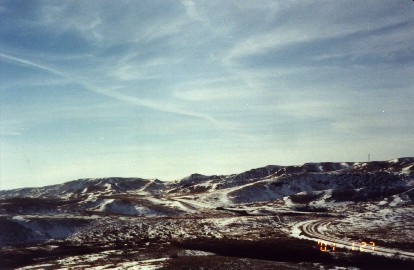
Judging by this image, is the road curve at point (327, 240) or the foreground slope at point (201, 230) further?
the foreground slope at point (201, 230)

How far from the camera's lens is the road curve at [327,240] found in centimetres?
3888

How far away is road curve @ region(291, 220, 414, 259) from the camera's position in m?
38.9

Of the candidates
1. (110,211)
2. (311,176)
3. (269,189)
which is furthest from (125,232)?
(311,176)

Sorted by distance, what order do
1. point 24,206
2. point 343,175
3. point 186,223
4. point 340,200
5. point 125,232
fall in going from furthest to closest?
point 343,175 < point 340,200 < point 24,206 < point 186,223 < point 125,232

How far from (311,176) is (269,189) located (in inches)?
717

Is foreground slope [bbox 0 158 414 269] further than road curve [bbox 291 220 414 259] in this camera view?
Yes

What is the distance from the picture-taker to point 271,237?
5169 centimetres

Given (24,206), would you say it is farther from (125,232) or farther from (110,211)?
(125,232)

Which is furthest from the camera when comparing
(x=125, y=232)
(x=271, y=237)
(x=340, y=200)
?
(x=340, y=200)

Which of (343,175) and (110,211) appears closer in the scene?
(110,211)

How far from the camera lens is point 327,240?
47.4 metres

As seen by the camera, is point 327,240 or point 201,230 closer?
point 327,240

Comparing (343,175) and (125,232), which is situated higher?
(343,175)

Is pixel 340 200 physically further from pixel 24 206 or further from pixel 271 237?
pixel 24 206
